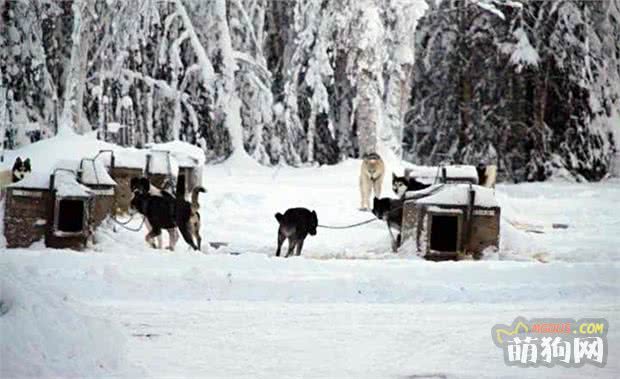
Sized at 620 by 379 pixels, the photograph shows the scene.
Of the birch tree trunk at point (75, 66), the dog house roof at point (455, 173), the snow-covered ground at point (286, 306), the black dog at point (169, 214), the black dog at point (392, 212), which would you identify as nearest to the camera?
the snow-covered ground at point (286, 306)

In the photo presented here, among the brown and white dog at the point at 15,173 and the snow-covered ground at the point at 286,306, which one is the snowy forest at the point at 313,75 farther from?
the snow-covered ground at the point at 286,306

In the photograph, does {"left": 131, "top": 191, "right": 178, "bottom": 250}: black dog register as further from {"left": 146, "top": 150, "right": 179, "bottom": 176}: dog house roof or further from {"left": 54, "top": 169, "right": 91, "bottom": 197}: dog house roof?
{"left": 146, "top": 150, "right": 179, "bottom": 176}: dog house roof

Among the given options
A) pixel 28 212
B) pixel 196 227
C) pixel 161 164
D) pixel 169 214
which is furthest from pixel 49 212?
pixel 161 164

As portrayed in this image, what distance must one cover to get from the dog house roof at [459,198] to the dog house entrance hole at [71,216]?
378 cm

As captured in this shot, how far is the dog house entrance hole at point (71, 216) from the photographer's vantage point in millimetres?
10258

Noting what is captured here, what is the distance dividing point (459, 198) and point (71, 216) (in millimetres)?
4344

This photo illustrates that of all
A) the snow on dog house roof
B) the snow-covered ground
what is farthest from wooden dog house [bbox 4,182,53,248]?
the snow on dog house roof

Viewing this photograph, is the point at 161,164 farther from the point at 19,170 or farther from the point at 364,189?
the point at 364,189

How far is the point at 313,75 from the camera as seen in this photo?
74.4 feet

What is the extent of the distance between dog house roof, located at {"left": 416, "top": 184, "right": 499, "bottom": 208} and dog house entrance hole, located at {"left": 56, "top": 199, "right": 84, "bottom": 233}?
12.4 feet

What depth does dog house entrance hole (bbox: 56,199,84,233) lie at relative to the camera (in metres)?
10.3

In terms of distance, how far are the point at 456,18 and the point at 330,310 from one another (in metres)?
24.2

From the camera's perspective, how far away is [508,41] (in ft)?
89.5

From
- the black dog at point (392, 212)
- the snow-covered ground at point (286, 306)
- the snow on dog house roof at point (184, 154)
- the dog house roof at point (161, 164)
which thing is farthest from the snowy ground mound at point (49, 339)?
the snow on dog house roof at point (184, 154)
